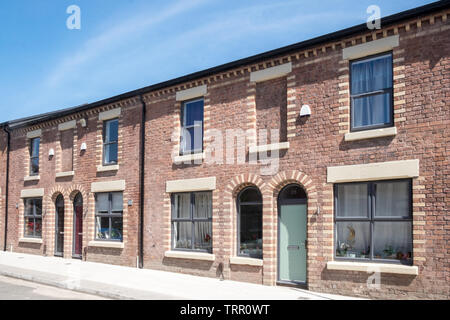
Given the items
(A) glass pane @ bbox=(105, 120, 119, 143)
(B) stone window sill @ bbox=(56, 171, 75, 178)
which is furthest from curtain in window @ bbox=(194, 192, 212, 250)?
(B) stone window sill @ bbox=(56, 171, 75, 178)

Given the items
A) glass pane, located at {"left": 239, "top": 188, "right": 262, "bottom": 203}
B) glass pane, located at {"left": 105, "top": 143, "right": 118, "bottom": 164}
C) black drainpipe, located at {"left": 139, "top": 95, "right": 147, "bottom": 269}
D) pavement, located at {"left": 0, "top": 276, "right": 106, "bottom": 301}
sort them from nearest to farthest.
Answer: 1. pavement, located at {"left": 0, "top": 276, "right": 106, "bottom": 301}
2. glass pane, located at {"left": 239, "top": 188, "right": 262, "bottom": 203}
3. black drainpipe, located at {"left": 139, "top": 95, "right": 147, "bottom": 269}
4. glass pane, located at {"left": 105, "top": 143, "right": 118, "bottom": 164}

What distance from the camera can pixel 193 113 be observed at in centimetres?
1561

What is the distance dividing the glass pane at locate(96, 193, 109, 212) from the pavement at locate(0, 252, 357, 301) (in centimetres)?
210

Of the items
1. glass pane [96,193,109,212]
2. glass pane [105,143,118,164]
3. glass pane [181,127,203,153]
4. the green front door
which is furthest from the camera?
glass pane [96,193,109,212]

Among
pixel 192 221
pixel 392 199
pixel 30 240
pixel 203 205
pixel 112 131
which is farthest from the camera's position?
pixel 30 240

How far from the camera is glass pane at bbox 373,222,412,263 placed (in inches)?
419

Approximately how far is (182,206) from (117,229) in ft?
11.6

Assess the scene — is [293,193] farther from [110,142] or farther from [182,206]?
[110,142]

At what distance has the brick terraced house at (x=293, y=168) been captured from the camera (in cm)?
1048

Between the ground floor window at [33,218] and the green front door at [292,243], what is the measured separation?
12.9 meters

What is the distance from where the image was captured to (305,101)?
1253cm

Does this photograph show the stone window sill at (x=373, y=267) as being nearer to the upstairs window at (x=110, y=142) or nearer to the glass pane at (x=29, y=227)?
the upstairs window at (x=110, y=142)

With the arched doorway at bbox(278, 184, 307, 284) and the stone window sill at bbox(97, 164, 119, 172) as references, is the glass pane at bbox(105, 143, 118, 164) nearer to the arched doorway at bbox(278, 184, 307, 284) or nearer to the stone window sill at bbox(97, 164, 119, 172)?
the stone window sill at bbox(97, 164, 119, 172)

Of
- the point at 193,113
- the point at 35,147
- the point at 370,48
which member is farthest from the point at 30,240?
the point at 370,48
